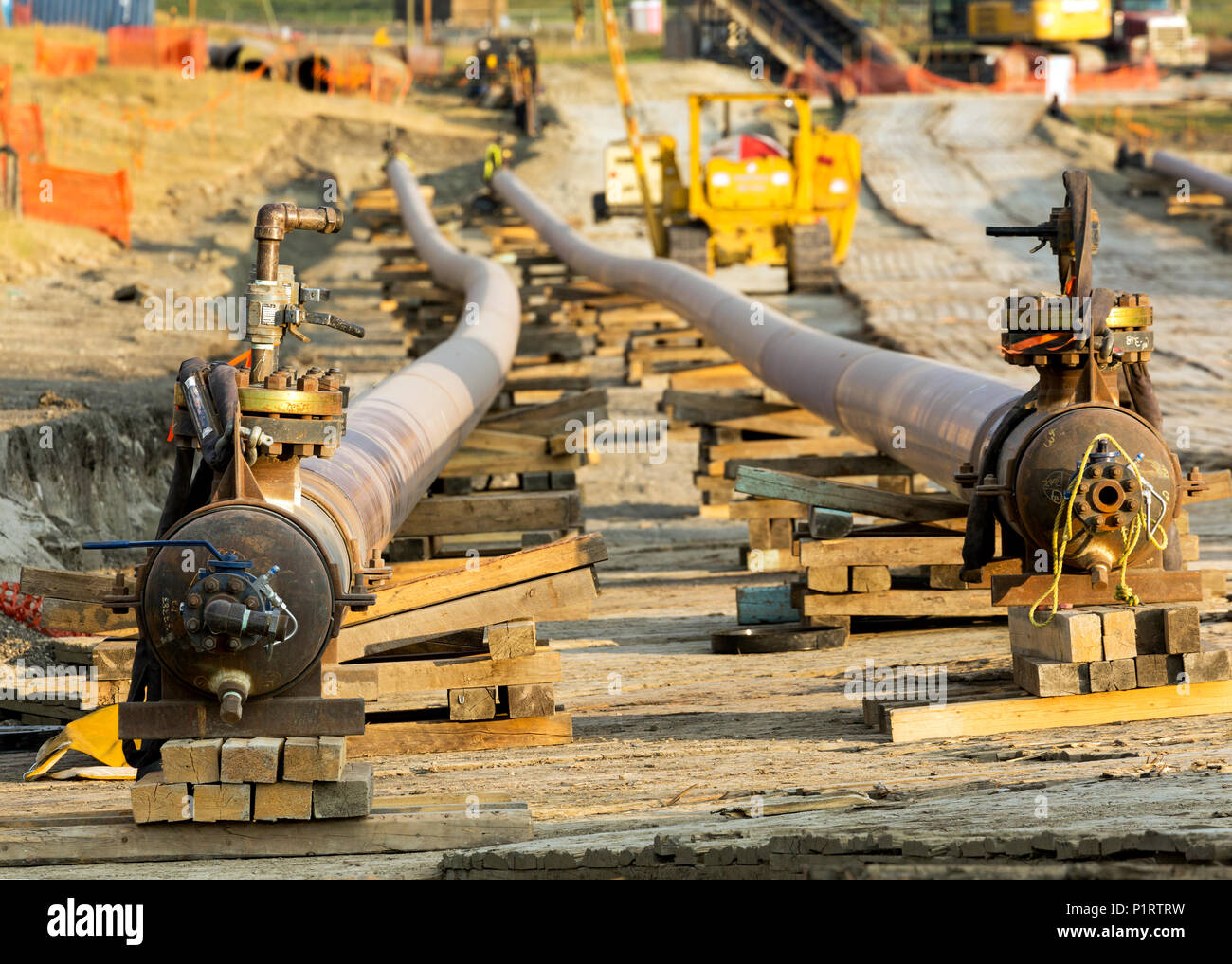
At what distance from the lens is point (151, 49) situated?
38625mm

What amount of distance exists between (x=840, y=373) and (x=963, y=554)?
12.1ft

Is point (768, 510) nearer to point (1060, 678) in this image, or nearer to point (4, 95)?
point (1060, 678)

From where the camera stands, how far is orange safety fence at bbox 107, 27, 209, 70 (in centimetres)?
3831

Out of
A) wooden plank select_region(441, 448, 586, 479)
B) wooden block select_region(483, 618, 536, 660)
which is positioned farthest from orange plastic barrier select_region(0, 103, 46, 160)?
wooden block select_region(483, 618, 536, 660)

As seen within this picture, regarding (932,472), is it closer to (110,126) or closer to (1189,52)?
(110,126)

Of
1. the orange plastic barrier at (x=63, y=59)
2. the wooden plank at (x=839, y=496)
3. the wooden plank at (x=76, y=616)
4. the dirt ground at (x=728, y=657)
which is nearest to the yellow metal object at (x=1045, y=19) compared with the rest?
the dirt ground at (x=728, y=657)

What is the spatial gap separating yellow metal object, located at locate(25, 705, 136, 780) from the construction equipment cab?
15.3 m

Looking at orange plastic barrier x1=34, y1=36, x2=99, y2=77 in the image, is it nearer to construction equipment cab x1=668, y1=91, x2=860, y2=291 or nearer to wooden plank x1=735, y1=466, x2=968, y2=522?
construction equipment cab x1=668, y1=91, x2=860, y2=291

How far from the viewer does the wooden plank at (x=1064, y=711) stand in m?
6.69

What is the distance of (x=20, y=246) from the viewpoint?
20281mm

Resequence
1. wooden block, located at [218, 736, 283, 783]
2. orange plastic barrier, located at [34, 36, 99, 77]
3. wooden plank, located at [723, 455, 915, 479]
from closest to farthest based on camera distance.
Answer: wooden block, located at [218, 736, 283, 783], wooden plank, located at [723, 455, 915, 479], orange plastic barrier, located at [34, 36, 99, 77]

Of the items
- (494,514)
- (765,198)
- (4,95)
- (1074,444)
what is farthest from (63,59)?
(1074,444)

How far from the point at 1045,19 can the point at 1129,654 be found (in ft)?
132
